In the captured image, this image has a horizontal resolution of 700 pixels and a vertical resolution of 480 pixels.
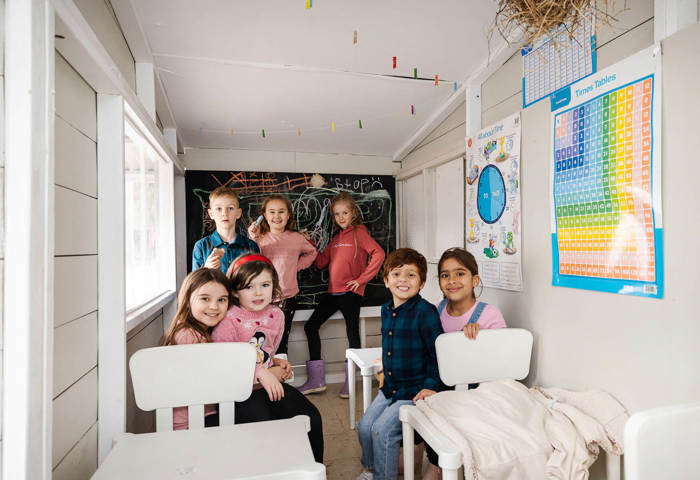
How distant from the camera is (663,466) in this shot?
29.2 inches

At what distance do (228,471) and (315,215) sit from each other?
2.47m

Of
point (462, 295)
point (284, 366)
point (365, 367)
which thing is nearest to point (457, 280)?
point (462, 295)

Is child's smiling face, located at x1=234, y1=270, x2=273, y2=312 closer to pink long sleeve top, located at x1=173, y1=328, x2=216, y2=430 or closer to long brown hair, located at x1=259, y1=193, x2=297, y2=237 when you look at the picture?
pink long sleeve top, located at x1=173, y1=328, x2=216, y2=430

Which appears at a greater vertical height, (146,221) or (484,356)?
(146,221)

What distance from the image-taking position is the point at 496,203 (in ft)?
7.05

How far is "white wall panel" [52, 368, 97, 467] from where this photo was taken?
1.14 m

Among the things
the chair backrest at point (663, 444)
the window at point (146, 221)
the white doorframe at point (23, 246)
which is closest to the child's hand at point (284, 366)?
the window at point (146, 221)

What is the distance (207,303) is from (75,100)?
0.83m

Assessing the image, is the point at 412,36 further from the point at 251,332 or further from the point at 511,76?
the point at 251,332

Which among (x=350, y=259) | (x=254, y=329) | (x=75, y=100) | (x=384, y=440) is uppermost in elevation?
(x=75, y=100)

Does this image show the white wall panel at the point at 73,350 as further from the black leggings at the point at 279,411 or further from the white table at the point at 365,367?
the white table at the point at 365,367

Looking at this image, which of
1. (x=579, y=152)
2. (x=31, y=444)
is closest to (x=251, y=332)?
(x=31, y=444)

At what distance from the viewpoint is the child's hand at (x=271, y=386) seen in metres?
1.53

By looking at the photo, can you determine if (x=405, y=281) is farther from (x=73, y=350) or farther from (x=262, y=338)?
(x=73, y=350)
